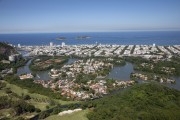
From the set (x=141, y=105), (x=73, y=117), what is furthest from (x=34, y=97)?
(x=141, y=105)

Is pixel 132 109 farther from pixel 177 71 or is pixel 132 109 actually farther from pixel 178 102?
pixel 177 71

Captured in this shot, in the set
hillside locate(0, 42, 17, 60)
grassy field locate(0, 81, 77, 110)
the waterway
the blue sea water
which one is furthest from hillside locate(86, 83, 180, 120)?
the blue sea water

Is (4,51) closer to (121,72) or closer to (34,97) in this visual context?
(121,72)

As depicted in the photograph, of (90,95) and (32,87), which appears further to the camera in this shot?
(32,87)

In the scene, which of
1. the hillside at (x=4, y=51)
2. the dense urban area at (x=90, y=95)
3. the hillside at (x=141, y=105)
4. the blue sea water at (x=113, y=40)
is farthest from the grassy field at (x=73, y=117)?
the blue sea water at (x=113, y=40)

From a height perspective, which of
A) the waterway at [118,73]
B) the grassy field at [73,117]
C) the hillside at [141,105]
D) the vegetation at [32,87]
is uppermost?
the hillside at [141,105]

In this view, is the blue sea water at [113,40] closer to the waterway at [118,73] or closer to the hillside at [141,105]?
the waterway at [118,73]
